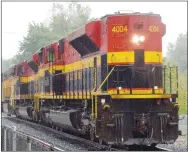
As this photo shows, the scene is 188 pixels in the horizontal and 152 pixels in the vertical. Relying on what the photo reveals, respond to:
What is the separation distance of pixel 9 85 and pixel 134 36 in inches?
901

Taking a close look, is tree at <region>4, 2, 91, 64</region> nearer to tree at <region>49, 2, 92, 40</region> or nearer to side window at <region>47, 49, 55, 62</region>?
tree at <region>49, 2, 92, 40</region>

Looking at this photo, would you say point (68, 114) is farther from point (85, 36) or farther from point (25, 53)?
point (25, 53)

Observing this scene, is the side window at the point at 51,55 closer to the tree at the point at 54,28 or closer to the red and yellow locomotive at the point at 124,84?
the red and yellow locomotive at the point at 124,84

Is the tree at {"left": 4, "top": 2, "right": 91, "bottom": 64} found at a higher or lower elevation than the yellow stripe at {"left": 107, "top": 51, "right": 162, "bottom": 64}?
higher

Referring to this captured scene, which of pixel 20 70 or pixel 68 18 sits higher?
pixel 68 18

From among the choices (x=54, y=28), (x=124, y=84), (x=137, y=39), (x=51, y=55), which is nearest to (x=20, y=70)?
(x=51, y=55)

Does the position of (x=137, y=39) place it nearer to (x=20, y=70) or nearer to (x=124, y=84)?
(x=124, y=84)

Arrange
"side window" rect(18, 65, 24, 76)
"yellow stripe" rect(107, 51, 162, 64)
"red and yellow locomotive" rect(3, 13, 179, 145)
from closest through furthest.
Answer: "red and yellow locomotive" rect(3, 13, 179, 145) < "yellow stripe" rect(107, 51, 162, 64) < "side window" rect(18, 65, 24, 76)

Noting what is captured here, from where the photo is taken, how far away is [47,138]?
15562mm

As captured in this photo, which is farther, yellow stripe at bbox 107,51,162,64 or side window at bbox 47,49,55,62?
side window at bbox 47,49,55,62

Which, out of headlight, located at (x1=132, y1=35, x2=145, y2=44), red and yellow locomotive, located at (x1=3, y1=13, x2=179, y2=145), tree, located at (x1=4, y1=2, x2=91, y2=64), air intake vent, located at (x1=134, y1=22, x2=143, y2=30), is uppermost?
tree, located at (x1=4, y1=2, x2=91, y2=64)

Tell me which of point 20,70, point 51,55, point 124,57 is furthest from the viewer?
point 20,70

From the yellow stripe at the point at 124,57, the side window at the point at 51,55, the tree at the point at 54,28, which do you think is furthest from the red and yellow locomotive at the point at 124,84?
the tree at the point at 54,28

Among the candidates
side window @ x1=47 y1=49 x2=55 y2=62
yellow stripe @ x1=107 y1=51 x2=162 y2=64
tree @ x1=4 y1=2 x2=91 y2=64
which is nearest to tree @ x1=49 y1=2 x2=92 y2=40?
tree @ x1=4 y1=2 x2=91 y2=64
